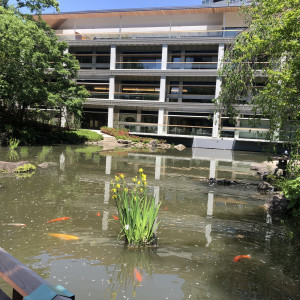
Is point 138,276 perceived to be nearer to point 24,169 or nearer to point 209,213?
point 209,213

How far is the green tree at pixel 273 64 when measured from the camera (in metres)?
6.12

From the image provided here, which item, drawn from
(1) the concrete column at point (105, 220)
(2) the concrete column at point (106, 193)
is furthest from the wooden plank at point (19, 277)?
(2) the concrete column at point (106, 193)

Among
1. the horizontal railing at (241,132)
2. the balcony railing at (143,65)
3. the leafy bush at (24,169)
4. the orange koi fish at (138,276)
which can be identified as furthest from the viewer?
the balcony railing at (143,65)

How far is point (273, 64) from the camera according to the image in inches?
296

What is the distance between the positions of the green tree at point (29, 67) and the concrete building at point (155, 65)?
8716 millimetres

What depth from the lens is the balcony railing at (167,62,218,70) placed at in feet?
98.8

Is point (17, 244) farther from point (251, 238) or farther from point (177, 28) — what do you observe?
point (177, 28)

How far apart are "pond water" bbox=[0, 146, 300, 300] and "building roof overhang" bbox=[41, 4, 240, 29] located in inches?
1057

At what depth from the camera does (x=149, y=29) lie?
3375 centimetres

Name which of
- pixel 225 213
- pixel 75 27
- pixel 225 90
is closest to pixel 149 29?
pixel 75 27

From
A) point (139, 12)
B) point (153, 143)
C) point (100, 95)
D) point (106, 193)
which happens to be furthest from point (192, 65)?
point (106, 193)

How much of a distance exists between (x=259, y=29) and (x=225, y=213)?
448 centimetres

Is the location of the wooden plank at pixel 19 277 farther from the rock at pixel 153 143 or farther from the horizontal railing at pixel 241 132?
the horizontal railing at pixel 241 132

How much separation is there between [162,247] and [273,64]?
212 inches
